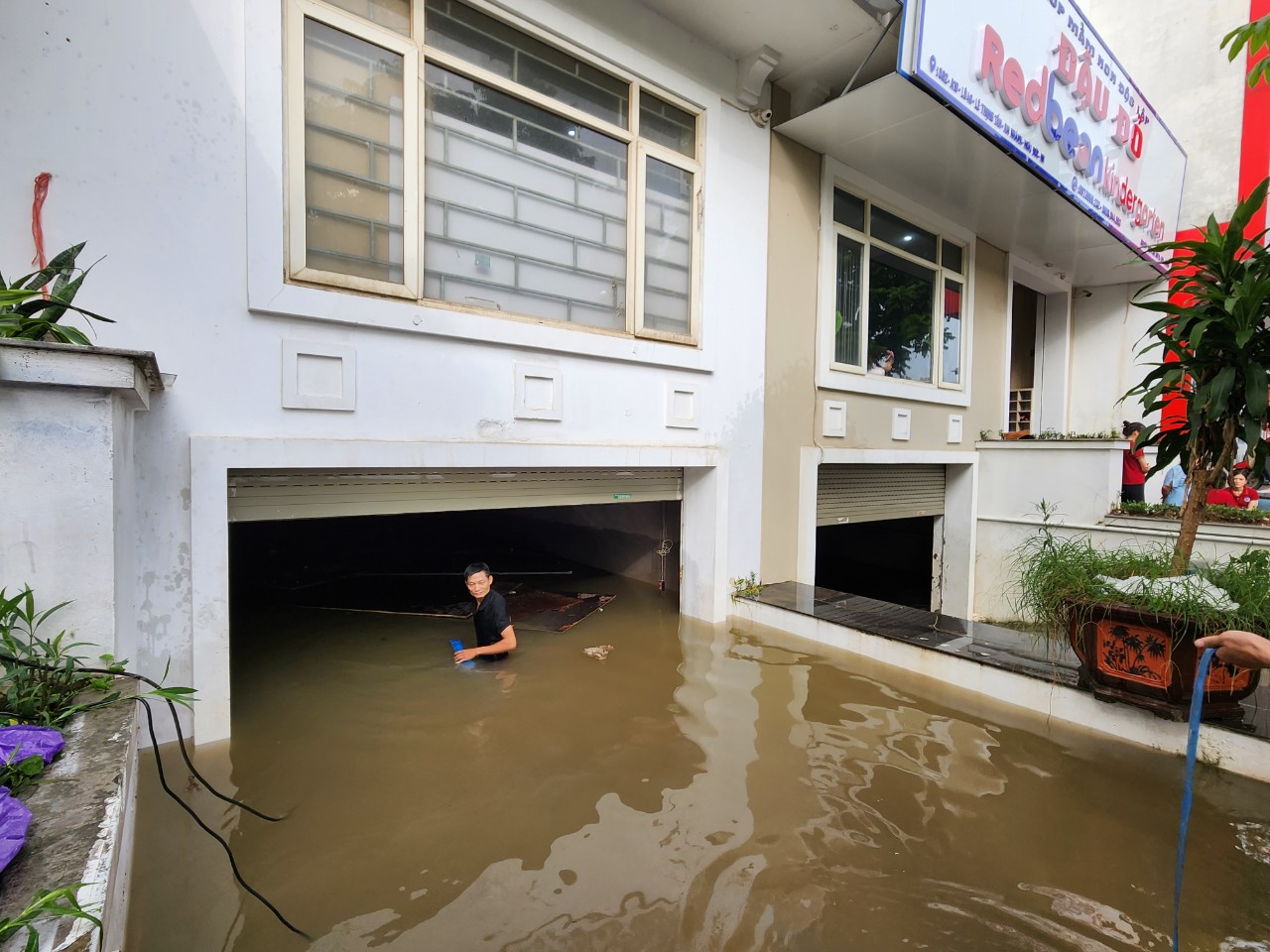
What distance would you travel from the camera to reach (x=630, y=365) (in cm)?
541

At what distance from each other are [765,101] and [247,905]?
727 centimetres

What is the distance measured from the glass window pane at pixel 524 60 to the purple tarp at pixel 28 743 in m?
4.64

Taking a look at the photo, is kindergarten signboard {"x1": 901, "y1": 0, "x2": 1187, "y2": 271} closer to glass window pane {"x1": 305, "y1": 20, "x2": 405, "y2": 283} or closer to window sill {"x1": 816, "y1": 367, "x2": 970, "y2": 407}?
window sill {"x1": 816, "y1": 367, "x2": 970, "y2": 407}

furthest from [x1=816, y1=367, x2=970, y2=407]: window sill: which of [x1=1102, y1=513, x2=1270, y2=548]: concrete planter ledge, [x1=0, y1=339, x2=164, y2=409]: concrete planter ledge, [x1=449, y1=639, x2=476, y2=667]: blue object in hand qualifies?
[x1=0, y1=339, x2=164, y2=409]: concrete planter ledge

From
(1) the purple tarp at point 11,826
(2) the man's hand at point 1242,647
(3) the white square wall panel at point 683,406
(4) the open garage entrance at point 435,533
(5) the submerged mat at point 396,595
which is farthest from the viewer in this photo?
(5) the submerged mat at point 396,595

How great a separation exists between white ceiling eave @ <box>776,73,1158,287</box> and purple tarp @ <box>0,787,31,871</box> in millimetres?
6625

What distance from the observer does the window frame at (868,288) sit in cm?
687

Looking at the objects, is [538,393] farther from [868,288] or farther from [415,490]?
[868,288]

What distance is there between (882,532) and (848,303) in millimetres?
6470

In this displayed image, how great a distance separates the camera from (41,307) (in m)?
2.49

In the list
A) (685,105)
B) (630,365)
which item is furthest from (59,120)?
(685,105)

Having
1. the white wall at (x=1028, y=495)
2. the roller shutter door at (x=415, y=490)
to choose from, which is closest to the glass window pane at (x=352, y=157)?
the roller shutter door at (x=415, y=490)

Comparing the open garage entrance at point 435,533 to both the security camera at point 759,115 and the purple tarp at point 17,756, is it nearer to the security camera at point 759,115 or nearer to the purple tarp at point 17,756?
the purple tarp at point 17,756

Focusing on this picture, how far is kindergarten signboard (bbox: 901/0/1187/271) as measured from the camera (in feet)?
16.8
